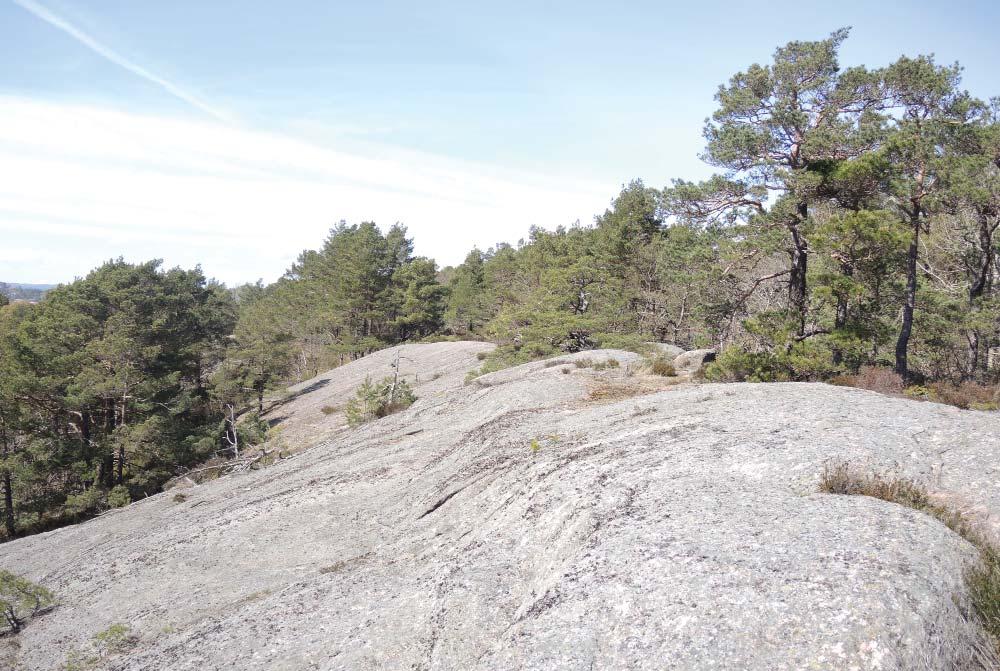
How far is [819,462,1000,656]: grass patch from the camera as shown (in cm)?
427

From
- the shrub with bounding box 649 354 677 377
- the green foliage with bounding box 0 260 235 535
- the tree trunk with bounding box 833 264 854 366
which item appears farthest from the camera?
the green foliage with bounding box 0 260 235 535

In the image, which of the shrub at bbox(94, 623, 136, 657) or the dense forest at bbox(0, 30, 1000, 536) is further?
the dense forest at bbox(0, 30, 1000, 536)

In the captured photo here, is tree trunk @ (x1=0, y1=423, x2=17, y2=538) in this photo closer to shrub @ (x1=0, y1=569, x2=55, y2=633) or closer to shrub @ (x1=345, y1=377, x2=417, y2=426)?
shrub @ (x1=345, y1=377, x2=417, y2=426)

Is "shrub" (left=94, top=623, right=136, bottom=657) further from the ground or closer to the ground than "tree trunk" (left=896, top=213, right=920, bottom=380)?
closer to the ground

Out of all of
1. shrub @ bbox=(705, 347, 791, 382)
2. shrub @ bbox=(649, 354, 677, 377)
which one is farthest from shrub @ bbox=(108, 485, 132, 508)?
shrub @ bbox=(705, 347, 791, 382)

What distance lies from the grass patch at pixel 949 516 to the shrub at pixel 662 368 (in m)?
9.67

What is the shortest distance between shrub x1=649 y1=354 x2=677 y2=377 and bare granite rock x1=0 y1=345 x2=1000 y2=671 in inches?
165

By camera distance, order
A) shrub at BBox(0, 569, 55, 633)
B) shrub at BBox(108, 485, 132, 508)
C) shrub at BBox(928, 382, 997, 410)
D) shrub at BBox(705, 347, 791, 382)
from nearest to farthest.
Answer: shrub at BBox(0, 569, 55, 633)
shrub at BBox(928, 382, 997, 410)
shrub at BBox(705, 347, 791, 382)
shrub at BBox(108, 485, 132, 508)

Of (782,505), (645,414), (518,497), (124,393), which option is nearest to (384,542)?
(518,497)

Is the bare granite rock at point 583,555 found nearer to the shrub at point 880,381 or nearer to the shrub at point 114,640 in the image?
the shrub at point 114,640

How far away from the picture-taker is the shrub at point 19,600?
10.5m

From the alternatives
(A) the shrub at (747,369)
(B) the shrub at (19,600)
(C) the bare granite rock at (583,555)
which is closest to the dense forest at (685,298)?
(A) the shrub at (747,369)

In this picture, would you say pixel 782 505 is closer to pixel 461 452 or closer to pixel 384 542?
pixel 384 542

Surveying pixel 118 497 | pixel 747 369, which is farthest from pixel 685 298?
pixel 118 497
